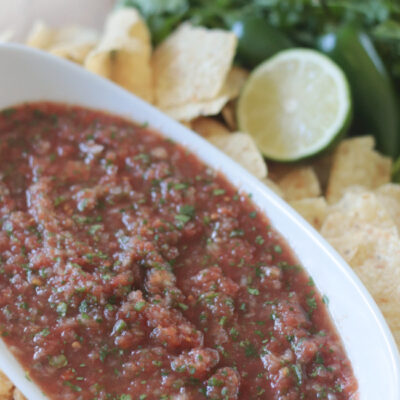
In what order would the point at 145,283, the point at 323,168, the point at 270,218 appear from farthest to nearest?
the point at 323,168 < the point at 270,218 < the point at 145,283

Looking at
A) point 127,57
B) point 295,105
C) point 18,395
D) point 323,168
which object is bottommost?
point 323,168

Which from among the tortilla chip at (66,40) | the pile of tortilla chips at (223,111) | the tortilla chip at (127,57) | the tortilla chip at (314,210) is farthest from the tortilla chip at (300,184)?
the tortilla chip at (66,40)

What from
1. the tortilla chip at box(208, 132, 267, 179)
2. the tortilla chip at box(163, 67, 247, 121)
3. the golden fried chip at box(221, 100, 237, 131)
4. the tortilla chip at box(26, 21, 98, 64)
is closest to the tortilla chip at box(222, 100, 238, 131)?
the golden fried chip at box(221, 100, 237, 131)

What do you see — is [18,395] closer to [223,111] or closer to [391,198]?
[223,111]

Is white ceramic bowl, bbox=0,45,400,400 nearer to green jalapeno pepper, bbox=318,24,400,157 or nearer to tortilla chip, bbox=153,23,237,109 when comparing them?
tortilla chip, bbox=153,23,237,109

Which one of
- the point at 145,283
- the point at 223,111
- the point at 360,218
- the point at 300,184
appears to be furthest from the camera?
the point at 223,111

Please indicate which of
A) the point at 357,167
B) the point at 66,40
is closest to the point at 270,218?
the point at 357,167

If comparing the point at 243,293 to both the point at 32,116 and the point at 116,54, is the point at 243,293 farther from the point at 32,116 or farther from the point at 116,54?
the point at 116,54

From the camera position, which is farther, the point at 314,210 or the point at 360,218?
the point at 314,210

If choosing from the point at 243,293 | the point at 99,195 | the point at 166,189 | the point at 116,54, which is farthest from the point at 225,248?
the point at 116,54
